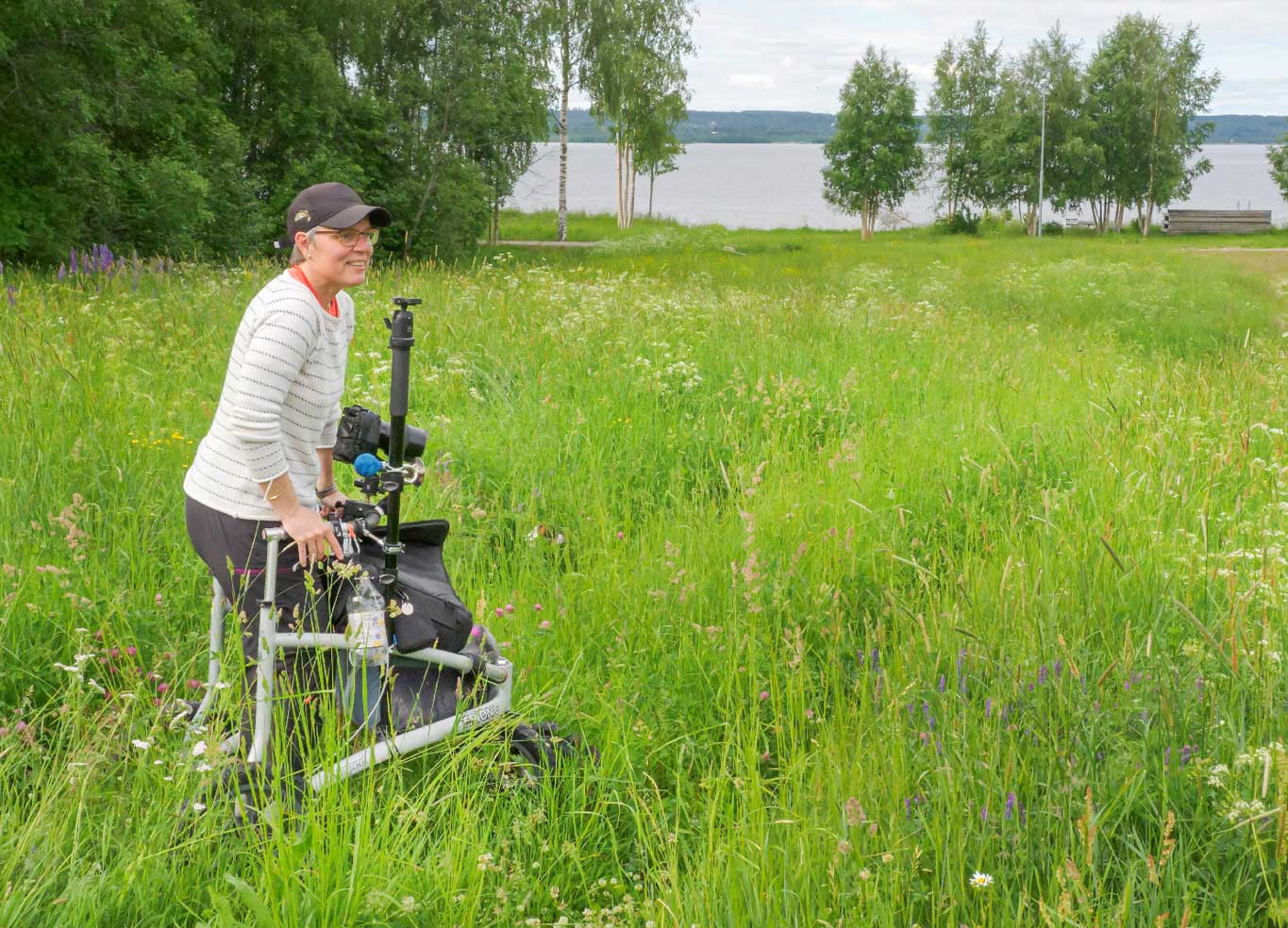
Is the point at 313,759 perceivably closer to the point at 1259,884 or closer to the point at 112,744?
→ the point at 112,744

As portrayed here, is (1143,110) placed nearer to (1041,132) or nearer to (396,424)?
(1041,132)

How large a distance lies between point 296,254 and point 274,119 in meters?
26.1

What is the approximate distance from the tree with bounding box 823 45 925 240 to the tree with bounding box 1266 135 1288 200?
20.2 m

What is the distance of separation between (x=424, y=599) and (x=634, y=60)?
42745 mm

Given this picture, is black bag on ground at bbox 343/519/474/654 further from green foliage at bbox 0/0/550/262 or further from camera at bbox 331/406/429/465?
green foliage at bbox 0/0/550/262

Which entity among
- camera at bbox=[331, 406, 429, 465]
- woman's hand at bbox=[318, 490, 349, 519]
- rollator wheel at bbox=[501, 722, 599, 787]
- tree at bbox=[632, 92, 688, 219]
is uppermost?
tree at bbox=[632, 92, 688, 219]

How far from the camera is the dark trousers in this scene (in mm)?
3082

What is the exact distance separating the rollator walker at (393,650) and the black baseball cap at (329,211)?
305 mm

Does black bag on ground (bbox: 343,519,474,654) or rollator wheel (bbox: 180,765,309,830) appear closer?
rollator wheel (bbox: 180,765,309,830)

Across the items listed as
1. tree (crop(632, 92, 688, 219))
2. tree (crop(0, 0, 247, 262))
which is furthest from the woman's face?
tree (crop(632, 92, 688, 219))

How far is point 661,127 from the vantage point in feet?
155

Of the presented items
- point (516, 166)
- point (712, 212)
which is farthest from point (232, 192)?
point (712, 212)

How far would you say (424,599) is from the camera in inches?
122

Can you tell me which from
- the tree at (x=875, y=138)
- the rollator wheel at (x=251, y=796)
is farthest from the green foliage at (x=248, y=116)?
the tree at (x=875, y=138)
